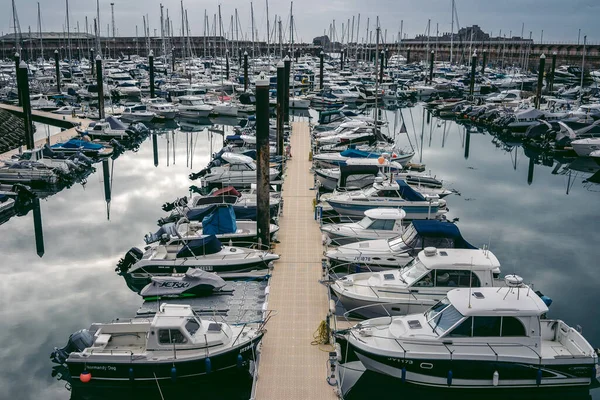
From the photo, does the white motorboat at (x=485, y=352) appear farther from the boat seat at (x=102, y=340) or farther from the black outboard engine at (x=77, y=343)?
the black outboard engine at (x=77, y=343)

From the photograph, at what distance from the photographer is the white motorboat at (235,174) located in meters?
29.4

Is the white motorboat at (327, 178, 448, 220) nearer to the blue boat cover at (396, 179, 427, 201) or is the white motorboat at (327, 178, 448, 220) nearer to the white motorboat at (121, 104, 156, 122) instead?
the blue boat cover at (396, 179, 427, 201)

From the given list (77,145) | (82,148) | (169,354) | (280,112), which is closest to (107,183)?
(82,148)

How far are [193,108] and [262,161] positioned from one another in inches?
1519

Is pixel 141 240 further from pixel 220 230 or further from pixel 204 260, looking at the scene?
pixel 204 260

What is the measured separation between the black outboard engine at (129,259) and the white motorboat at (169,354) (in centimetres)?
683

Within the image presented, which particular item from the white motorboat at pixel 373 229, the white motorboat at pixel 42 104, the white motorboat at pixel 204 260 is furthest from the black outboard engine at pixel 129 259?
the white motorboat at pixel 42 104

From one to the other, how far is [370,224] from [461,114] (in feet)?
134

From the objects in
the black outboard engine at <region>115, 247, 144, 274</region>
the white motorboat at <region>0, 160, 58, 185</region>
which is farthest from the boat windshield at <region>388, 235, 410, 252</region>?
the white motorboat at <region>0, 160, 58, 185</region>

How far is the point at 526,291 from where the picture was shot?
13.8 m

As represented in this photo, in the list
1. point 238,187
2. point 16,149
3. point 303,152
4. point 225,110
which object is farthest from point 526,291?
point 225,110

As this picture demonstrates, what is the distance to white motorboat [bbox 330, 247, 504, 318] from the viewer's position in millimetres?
15250

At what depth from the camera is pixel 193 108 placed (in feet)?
188

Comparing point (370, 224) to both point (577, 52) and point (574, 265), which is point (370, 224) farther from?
point (577, 52)
